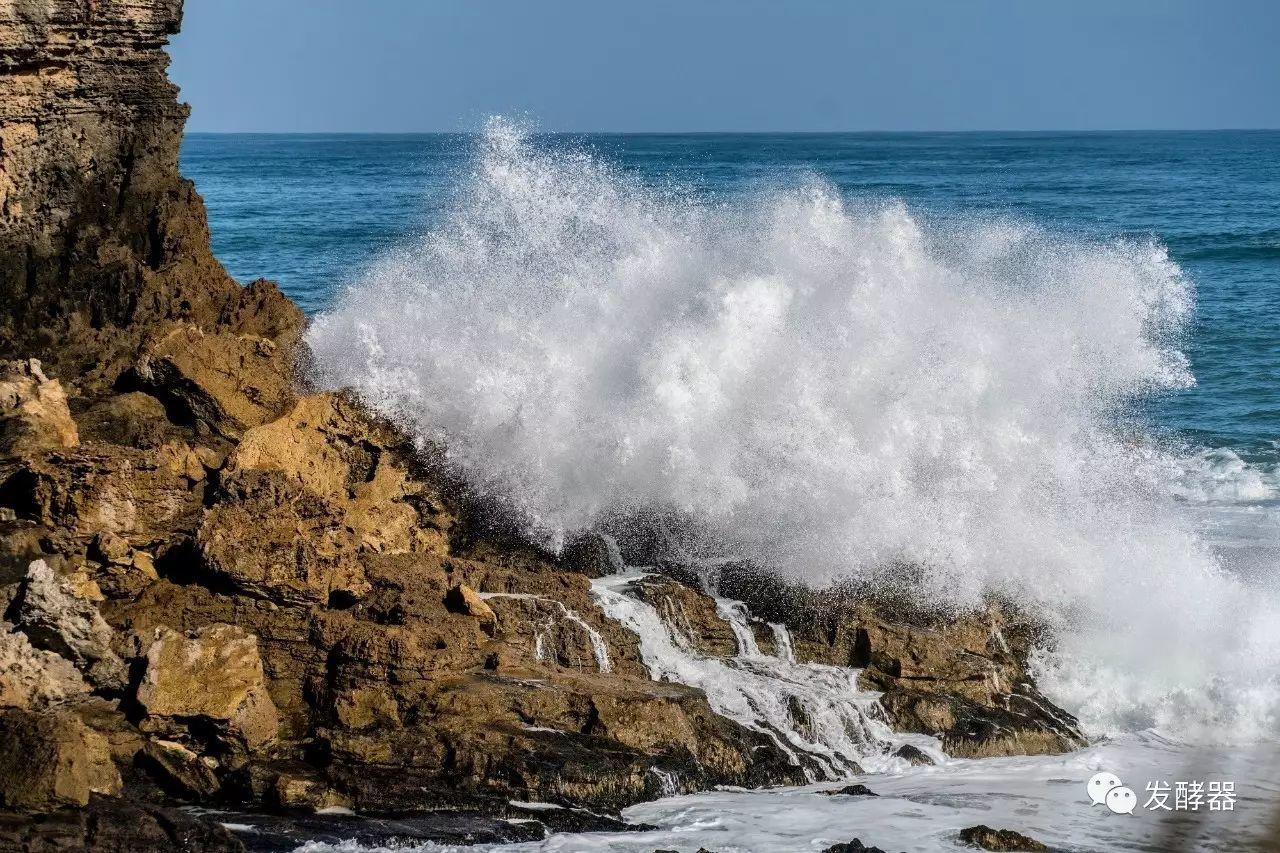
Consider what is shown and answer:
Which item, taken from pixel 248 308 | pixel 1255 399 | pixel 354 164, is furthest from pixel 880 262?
pixel 354 164

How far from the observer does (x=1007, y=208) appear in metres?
37.3

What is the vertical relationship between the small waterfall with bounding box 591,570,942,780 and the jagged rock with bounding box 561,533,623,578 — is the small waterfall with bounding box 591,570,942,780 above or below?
below

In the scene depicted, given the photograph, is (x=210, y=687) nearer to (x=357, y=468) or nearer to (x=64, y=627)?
(x=64, y=627)

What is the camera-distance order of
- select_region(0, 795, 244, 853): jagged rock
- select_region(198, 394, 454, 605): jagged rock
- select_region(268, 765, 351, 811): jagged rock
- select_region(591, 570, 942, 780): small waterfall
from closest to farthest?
select_region(0, 795, 244, 853): jagged rock
select_region(268, 765, 351, 811): jagged rock
select_region(198, 394, 454, 605): jagged rock
select_region(591, 570, 942, 780): small waterfall

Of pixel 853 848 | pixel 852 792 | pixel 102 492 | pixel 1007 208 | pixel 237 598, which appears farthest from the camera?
pixel 1007 208

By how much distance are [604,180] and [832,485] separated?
15.4 feet

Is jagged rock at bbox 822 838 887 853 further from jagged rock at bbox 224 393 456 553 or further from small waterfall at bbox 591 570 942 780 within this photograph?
jagged rock at bbox 224 393 456 553

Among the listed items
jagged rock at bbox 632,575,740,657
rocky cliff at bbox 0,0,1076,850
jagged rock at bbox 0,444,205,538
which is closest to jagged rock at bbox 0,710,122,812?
rocky cliff at bbox 0,0,1076,850

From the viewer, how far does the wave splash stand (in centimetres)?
1061

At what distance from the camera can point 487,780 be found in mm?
7871

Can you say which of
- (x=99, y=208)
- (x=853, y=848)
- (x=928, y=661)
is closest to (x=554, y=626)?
Result: (x=928, y=661)

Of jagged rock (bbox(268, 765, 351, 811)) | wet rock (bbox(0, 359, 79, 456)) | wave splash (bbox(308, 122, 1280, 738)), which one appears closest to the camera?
jagged rock (bbox(268, 765, 351, 811))

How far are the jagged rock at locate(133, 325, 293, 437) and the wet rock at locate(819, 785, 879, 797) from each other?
179 inches

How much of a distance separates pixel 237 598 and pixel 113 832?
6.38 feet
